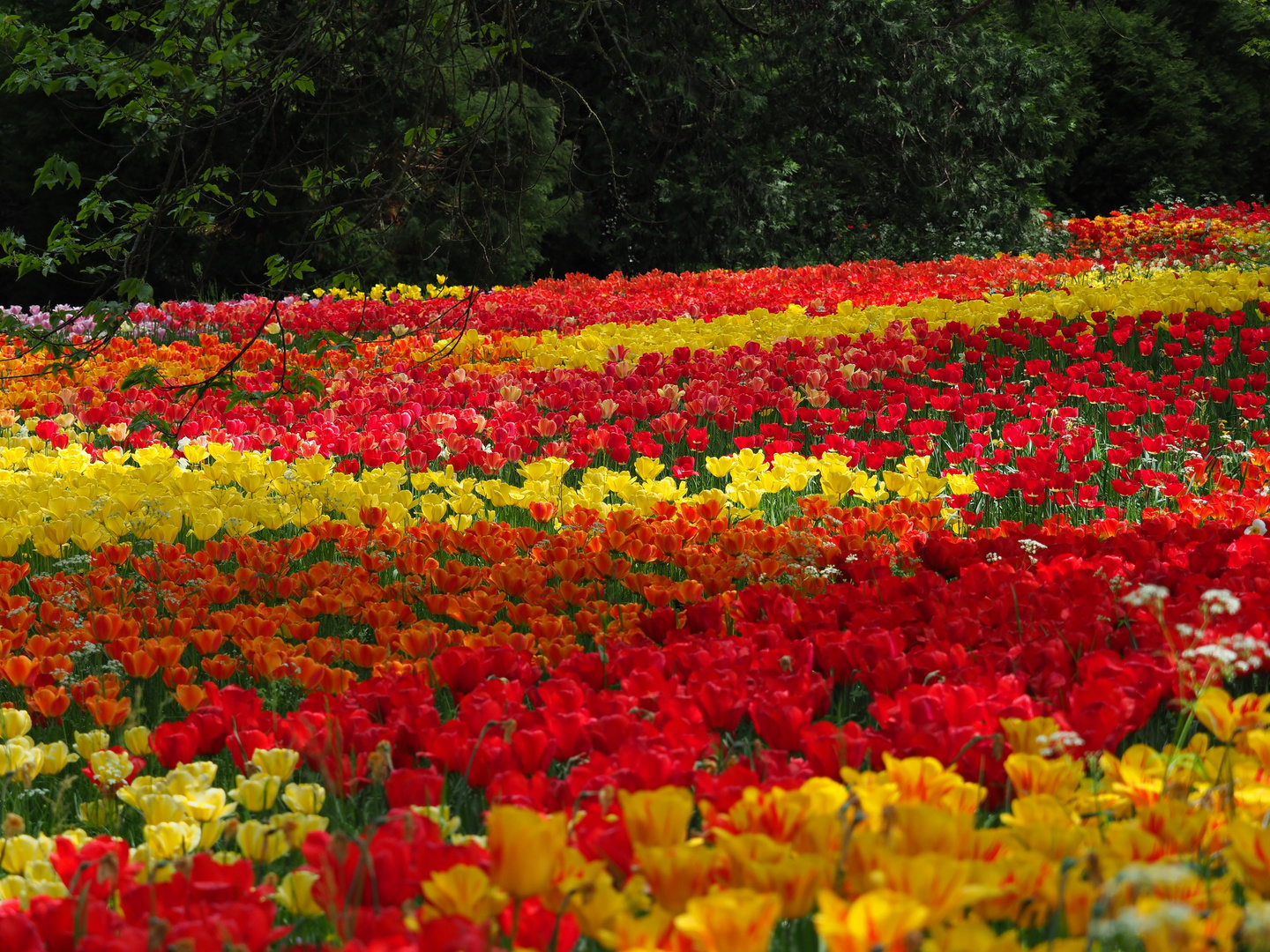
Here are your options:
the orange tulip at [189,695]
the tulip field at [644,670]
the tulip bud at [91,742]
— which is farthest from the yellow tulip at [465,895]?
the orange tulip at [189,695]

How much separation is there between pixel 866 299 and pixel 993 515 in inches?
242

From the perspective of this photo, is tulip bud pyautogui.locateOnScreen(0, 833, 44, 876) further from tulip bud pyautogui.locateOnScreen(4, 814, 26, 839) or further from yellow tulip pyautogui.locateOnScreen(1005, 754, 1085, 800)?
yellow tulip pyautogui.locateOnScreen(1005, 754, 1085, 800)

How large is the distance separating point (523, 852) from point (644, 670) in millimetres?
888

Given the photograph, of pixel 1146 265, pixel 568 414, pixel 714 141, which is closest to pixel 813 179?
pixel 714 141

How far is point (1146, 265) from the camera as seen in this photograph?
12.9 m

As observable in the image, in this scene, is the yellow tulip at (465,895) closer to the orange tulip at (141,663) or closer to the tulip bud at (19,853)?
the tulip bud at (19,853)

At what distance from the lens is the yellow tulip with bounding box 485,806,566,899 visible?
1.21m

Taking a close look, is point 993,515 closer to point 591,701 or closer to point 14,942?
point 591,701

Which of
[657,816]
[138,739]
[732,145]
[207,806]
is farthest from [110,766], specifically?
[732,145]

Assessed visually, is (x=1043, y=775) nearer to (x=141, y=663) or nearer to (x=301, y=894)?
(x=301, y=894)

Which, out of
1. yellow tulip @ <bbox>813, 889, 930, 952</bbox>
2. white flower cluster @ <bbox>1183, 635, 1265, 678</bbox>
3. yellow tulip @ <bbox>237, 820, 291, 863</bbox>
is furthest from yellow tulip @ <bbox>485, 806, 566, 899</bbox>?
white flower cluster @ <bbox>1183, 635, 1265, 678</bbox>

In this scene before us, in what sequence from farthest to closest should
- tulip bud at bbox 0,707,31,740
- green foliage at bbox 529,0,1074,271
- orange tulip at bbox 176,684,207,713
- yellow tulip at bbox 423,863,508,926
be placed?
green foliage at bbox 529,0,1074,271, orange tulip at bbox 176,684,207,713, tulip bud at bbox 0,707,31,740, yellow tulip at bbox 423,863,508,926

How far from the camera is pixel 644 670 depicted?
209 centimetres

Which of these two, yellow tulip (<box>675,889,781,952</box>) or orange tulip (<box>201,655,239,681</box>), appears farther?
orange tulip (<box>201,655,239,681</box>)
